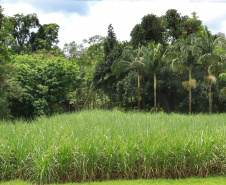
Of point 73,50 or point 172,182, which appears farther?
point 73,50

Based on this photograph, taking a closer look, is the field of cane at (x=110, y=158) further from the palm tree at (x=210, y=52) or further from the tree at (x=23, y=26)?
the tree at (x=23, y=26)

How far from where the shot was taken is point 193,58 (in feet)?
58.4

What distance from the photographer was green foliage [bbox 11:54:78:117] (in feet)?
70.7

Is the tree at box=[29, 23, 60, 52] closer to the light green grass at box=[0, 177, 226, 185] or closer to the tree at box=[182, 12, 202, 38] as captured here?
the tree at box=[182, 12, 202, 38]

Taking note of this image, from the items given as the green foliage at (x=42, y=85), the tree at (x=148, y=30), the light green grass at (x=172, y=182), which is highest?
the tree at (x=148, y=30)

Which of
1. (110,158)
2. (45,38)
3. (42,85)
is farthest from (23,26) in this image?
(110,158)

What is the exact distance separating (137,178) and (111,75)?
1791 centimetres

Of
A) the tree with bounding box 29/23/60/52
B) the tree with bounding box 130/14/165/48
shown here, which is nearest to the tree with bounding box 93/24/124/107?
the tree with bounding box 130/14/165/48

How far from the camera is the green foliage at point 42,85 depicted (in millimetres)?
21562

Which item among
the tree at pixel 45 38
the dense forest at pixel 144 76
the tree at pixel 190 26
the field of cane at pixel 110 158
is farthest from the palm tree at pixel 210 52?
the tree at pixel 45 38

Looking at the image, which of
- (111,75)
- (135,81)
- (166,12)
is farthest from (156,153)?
(166,12)

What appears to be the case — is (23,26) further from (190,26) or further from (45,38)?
(190,26)

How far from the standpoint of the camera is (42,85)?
22844 mm

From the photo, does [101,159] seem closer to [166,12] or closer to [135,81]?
[135,81]
